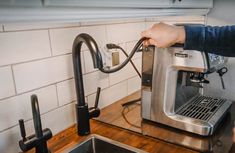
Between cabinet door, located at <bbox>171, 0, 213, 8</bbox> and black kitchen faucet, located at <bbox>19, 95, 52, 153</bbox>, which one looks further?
cabinet door, located at <bbox>171, 0, 213, 8</bbox>

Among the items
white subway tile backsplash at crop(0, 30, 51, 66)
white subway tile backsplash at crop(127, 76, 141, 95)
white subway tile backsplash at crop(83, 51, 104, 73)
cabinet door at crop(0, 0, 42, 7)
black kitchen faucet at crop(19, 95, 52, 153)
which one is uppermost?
cabinet door at crop(0, 0, 42, 7)

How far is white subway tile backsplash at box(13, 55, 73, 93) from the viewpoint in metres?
0.71

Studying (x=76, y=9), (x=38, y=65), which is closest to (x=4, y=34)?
(x=38, y=65)

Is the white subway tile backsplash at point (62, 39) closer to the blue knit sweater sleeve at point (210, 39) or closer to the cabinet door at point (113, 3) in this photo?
the cabinet door at point (113, 3)

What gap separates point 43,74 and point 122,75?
46 centimetres

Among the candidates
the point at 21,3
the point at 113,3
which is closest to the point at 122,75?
the point at 113,3

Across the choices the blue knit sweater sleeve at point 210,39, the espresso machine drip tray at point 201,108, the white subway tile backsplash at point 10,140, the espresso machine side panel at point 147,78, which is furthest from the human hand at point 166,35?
the white subway tile backsplash at point 10,140

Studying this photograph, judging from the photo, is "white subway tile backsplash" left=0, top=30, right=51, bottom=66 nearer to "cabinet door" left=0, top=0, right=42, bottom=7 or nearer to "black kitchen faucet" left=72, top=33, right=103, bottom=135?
"black kitchen faucet" left=72, top=33, right=103, bottom=135

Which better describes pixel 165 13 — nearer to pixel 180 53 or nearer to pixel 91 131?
pixel 180 53

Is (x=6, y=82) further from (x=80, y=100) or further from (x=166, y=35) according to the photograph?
(x=166, y=35)

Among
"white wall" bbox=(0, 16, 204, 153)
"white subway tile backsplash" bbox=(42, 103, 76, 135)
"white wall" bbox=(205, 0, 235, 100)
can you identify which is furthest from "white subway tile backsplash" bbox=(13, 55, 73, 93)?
"white wall" bbox=(205, 0, 235, 100)

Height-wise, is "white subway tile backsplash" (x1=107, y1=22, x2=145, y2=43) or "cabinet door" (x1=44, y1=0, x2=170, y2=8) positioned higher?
"cabinet door" (x1=44, y1=0, x2=170, y2=8)

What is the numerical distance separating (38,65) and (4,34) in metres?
0.14

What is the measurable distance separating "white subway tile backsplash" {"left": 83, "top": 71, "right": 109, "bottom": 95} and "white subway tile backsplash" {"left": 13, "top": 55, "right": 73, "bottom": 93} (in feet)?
0.30
